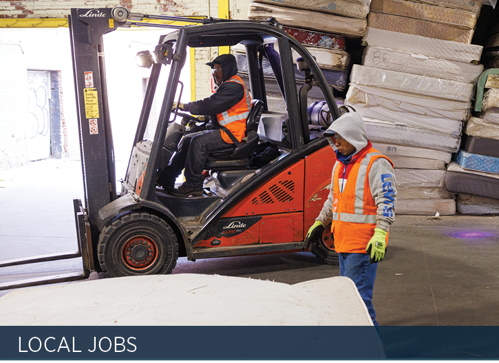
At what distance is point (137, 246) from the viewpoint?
4.21 metres

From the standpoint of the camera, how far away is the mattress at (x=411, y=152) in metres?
6.95

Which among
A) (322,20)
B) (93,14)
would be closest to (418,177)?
(322,20)

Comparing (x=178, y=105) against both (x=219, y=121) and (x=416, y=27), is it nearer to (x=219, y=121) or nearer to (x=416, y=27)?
(x=219, y=121)

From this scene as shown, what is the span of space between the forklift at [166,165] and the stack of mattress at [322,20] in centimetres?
190

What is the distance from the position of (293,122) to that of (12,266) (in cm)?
339

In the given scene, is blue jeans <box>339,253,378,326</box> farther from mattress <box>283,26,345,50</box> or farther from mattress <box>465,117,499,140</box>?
mattress <box>465,117,499,140</box>

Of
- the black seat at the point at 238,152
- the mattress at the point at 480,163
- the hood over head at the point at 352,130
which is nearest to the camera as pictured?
the hood over head at the point at 352,130

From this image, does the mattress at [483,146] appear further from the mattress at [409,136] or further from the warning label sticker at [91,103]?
the warning label sticker at [91,103]

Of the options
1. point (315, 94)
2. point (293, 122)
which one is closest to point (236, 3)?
point (315, 94)

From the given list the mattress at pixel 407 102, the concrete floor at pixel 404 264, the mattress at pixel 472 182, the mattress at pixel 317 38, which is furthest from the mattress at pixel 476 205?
the mattress at pixel 317 38

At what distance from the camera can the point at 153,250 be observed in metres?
4.28

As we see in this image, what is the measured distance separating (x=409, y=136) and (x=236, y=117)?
11.0 feet

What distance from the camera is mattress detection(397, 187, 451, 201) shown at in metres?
7.13

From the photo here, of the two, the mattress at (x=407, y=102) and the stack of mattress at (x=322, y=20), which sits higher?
the stack of mattress at (x=322, y=20)
